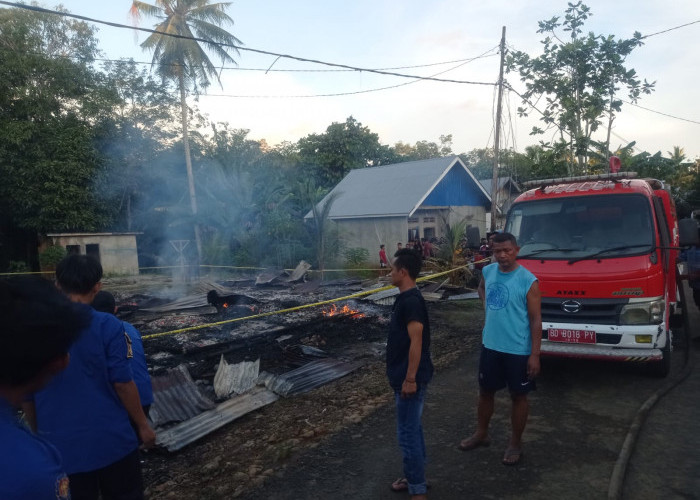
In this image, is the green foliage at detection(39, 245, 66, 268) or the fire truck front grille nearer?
the fire truck front grille

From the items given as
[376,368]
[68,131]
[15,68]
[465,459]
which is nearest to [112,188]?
[68,131]

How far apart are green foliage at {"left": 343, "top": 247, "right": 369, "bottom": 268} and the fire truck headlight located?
1549cm

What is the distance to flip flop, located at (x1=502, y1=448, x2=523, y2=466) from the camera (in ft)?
13.2

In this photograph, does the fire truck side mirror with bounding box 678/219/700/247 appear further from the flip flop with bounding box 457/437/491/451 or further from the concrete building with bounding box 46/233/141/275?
the concrete building with bounding box 46/233/141/275

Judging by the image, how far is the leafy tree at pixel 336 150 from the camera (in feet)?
126

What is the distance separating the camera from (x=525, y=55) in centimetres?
1562

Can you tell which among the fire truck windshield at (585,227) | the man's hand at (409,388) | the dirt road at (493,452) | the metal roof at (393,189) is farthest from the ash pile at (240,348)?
the metal roof at (393,189)

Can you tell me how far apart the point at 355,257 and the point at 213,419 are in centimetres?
1606

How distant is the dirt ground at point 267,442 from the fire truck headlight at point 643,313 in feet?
8.69

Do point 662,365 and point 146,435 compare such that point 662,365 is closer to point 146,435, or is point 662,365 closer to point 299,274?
point 146,435

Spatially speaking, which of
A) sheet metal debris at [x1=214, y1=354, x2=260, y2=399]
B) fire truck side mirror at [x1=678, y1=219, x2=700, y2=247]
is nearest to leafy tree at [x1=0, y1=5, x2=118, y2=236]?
sheet metal debris at [x1=214, y1=354, x2=260, y2=399]

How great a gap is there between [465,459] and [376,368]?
3.06m

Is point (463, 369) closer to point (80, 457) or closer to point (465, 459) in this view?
point (465, 459)

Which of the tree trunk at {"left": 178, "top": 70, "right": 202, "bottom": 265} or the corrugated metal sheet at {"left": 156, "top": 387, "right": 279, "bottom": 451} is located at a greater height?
the tree trunk at {"left": 178, "top": 70, "right": 202, "bottom": 265}
